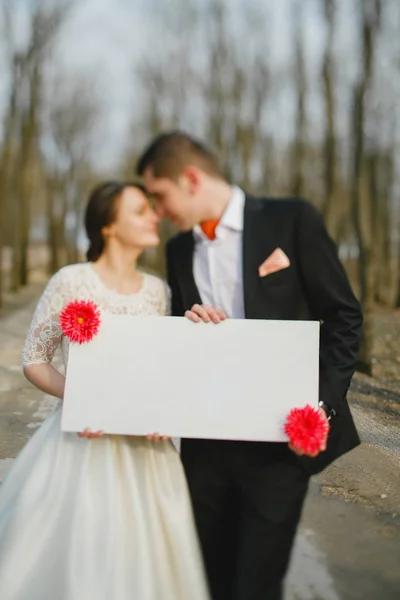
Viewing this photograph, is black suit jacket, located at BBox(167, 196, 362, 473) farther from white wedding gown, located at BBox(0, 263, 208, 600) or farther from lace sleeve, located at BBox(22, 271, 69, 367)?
lace sleeve, located at BBox(22, 271, 69, 367)

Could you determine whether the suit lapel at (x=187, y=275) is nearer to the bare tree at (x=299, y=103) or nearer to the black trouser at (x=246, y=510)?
the black trouser at (x=246, y=510)

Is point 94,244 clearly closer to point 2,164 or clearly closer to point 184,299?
point 184,299

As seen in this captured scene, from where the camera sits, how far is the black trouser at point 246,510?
2707 mm

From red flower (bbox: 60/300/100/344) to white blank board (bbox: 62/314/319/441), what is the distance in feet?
0.10

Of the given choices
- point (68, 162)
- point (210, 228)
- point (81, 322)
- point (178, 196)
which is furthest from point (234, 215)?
point (68, 162)

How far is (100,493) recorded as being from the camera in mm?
2867

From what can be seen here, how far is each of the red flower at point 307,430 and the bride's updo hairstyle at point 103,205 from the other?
117 cm

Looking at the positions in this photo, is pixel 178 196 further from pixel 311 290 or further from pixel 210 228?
pixel 311 290

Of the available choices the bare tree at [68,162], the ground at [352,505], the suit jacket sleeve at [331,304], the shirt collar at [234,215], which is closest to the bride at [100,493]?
the shirt collar at [234,215]

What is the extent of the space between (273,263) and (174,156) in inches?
21.5

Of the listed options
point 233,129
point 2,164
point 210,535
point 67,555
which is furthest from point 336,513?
point 233,129

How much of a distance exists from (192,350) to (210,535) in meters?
0.86

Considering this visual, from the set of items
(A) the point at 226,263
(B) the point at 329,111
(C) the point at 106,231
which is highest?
(B) the point at 329,111

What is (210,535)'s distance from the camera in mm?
2949
